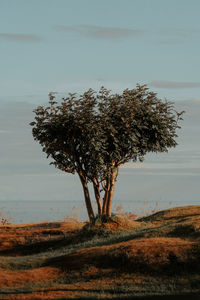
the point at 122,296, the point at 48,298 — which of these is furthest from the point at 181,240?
the point at 48,298

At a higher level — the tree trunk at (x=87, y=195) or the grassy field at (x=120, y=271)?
the tree trunk at (x=87, y=195)

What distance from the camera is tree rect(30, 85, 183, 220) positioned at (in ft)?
91.9

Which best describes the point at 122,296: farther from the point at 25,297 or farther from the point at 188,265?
the point at 188,265

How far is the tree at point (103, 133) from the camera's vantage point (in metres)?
28.0

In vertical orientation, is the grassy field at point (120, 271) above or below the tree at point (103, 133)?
below

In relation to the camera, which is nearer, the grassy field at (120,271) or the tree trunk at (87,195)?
the grassy field at (120,271)

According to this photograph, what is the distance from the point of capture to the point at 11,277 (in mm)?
16719

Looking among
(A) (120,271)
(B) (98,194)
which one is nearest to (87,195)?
(B) (98,194)

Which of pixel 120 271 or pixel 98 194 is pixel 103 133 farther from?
pixel 120 271

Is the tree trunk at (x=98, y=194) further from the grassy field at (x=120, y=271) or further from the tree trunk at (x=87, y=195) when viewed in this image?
the grassy field at (x=120, y=271)

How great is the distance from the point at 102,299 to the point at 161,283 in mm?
2883

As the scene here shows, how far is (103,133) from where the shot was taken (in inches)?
1086

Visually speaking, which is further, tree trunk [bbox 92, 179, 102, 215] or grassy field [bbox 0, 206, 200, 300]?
tree trunk [bbox 92, 179, 102, 215]

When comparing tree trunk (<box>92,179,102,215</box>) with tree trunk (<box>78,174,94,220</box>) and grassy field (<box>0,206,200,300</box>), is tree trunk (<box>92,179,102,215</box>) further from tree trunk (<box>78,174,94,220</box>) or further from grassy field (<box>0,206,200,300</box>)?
grassy field (<box>0,206,200,300</box>)
